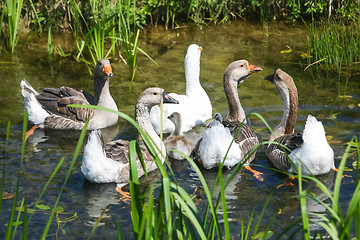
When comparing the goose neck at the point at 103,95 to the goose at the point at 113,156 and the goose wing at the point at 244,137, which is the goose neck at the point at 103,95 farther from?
the goose wing at the point at 244,137

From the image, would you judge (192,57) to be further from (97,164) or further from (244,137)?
(97,164)

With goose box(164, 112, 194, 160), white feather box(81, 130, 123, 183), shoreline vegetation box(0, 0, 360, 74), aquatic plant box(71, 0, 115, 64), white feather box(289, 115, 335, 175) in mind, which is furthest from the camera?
shoreline vegetation box(0, 0, 360, 74)

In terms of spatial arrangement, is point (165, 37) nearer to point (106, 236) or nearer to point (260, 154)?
point (260, 154)

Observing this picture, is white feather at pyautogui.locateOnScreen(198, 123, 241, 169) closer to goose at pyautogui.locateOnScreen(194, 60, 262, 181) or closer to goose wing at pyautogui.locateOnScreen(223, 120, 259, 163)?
goose at pyautogui.locateOnScreen(194, 60, 262, 181)

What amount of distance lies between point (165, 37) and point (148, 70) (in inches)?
58.2

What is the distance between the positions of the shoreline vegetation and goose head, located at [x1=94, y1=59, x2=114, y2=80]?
0.91 meters

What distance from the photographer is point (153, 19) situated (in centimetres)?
1219

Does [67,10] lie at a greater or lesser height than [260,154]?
greater

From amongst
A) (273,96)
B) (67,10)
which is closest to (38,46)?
(67,10)

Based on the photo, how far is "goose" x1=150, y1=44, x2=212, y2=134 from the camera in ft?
26.8

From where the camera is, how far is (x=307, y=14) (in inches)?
487

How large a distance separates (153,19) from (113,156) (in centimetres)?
600

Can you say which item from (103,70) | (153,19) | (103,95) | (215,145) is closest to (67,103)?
(103,95)

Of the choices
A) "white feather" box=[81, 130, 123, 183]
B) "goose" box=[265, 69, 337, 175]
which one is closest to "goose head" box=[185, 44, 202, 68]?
"goose" box=[265, 69, 337, 175]
